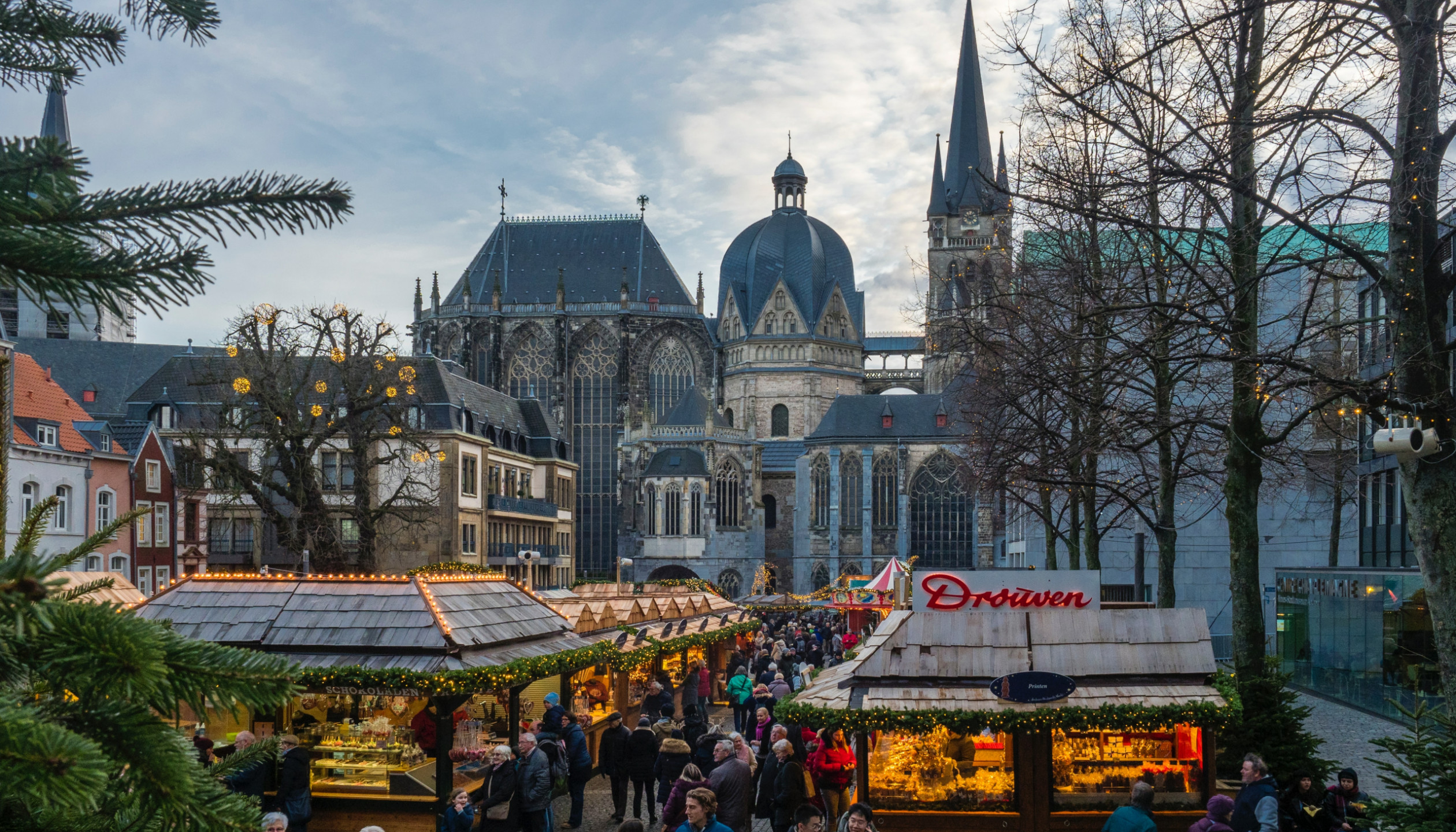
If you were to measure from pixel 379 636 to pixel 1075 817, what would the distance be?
8223 millimetres

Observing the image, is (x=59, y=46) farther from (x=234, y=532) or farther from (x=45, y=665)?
(x=234, y=532)

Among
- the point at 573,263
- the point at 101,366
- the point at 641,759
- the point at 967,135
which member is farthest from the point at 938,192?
the point at 641,759

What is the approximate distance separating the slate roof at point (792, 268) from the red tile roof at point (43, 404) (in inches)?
1938

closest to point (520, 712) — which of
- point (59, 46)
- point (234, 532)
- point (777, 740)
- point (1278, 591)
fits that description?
point (777, 740)

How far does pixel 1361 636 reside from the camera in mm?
26172

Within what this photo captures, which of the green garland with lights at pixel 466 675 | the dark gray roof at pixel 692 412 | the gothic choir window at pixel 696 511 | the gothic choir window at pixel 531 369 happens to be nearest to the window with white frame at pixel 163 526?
the green garland with lights at pixel 466 675

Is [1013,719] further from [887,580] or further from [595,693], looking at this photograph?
[887,580]

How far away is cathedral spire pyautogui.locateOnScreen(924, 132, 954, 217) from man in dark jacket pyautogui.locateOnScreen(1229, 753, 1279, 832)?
83073 millimetres

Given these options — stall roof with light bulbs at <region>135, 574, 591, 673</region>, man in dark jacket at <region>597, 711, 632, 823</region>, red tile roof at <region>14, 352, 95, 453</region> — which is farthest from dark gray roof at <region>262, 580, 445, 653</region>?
red tile roof at <region>14, 352, 95, 453</region>

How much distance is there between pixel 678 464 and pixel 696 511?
298 centimetres

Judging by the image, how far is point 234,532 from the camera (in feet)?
164

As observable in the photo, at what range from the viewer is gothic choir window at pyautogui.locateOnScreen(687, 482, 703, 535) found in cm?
7488

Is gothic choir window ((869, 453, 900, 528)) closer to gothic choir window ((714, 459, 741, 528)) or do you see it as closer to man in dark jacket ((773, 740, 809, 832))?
gothic choir window ((714, 459, 741, 528))

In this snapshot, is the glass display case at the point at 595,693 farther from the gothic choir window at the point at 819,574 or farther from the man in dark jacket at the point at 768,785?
the gothic choir window at the point at 819,574
